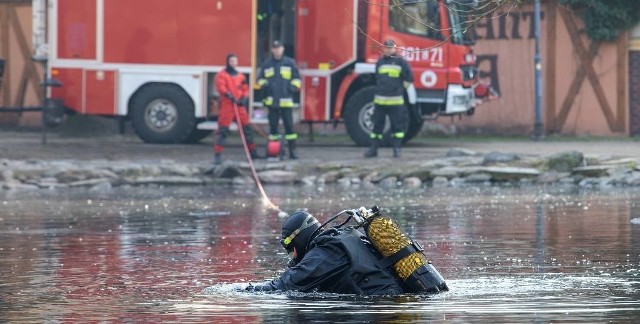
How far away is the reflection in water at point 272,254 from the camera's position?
36.0 feet

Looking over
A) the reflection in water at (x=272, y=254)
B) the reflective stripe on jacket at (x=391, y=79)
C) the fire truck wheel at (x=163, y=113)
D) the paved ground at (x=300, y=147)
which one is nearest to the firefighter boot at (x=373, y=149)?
the paved ground at (x=300, y=147)

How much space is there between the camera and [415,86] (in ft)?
91.2

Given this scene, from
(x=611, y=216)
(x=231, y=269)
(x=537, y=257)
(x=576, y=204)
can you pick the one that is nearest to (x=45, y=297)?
(x=231, y=269)

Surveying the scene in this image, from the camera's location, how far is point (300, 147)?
29.0 meters

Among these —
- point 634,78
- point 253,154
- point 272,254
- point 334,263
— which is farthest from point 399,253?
point 634,78

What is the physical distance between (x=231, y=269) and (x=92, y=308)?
8.94ft

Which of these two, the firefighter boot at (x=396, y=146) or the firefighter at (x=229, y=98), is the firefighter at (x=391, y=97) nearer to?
the firefighter boot at (x=396, y=146)

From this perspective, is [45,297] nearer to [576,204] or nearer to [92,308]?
[92,308]

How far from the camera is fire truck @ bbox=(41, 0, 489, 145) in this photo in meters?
27.7

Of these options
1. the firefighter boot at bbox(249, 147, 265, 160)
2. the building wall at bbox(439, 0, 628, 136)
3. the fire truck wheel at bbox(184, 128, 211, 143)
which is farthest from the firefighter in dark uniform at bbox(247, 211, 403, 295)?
the building wall at bbox(439, 0, 628, 136)

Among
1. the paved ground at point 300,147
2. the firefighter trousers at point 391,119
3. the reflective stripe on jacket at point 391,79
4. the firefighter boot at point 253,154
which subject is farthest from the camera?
the paved ground at point 300,147

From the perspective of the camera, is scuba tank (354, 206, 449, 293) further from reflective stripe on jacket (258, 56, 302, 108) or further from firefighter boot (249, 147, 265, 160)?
firefighter boot (249, 147, 265, 160)

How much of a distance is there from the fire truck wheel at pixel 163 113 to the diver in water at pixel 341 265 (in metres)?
16.8

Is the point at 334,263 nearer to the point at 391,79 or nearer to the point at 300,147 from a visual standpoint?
the point at 391,79
